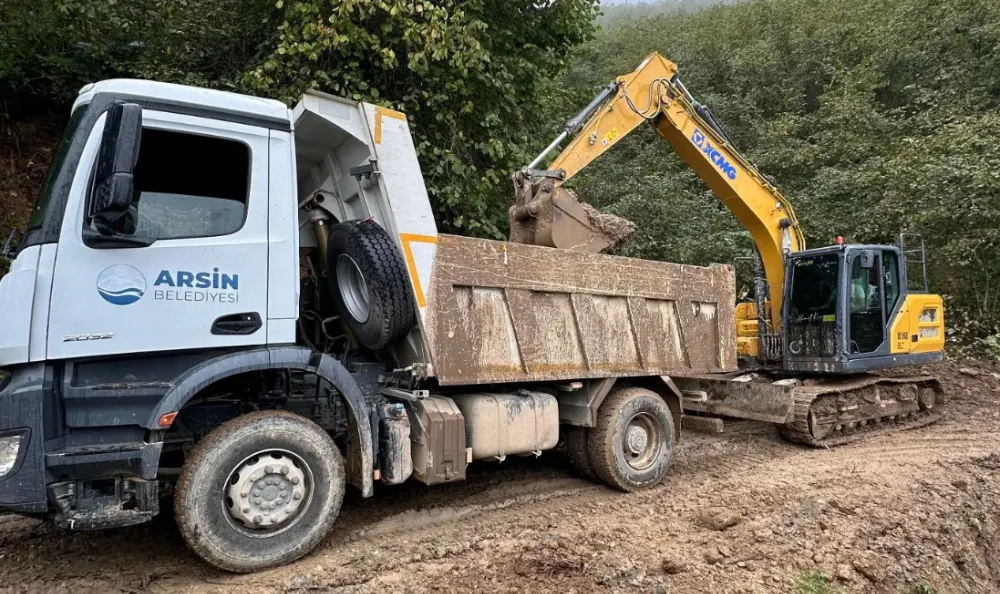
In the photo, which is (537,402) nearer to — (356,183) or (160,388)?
(356,183)

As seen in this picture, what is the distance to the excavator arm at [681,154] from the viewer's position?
5.78 meters

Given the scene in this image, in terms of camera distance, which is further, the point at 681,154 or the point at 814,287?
the point at 814,287

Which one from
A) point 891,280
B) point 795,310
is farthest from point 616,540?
point 891,280

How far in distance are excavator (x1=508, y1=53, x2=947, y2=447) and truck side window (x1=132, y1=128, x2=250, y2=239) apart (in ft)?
11.5

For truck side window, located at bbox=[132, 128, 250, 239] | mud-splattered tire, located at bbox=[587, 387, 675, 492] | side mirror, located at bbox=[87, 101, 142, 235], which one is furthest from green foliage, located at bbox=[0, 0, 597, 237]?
side mirror, located at bbox=[87, 101, 142, 235]

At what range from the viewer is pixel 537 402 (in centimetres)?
509

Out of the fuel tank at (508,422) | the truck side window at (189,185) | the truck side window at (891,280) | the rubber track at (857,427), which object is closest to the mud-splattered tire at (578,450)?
the fuel tank at (508,422)

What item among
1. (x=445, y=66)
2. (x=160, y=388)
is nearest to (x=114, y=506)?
(x=160, y=388)

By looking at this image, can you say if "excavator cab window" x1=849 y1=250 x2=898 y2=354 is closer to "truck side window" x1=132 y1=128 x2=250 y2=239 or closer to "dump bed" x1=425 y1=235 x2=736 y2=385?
"dump bed" x1=425 y1=235 x2=736 y2=385

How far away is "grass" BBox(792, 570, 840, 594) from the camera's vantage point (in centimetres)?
369

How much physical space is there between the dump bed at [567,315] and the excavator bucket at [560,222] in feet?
1.23

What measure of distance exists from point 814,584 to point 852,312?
508 cm

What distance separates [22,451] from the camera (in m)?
3.22

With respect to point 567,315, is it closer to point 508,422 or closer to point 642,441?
point 508,422
